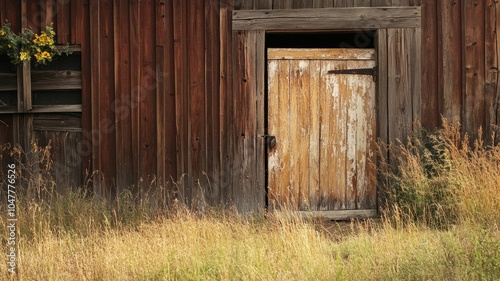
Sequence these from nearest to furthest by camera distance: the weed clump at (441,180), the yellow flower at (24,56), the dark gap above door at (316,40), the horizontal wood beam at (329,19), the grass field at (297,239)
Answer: the grass field at (297,239) < the weed clump at (441,180) < the yellow flower at (24,56) < the horizontal wood beam at (329,19) < the dark gap above door at (316,40)

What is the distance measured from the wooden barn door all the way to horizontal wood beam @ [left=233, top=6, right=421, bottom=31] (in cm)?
33

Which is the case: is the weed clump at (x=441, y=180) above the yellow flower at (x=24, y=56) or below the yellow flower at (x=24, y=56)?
below

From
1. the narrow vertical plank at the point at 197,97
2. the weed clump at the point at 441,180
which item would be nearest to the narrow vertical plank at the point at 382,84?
the weed clump at the point at 441,180

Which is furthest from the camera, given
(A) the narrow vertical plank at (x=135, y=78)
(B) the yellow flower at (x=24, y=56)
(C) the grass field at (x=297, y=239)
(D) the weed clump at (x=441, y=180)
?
(A) the narrow vertical plank at (x=135, y=78)

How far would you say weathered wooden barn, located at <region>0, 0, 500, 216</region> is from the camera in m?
8.49

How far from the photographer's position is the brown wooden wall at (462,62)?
27.9ft

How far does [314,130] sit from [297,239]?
265 cm

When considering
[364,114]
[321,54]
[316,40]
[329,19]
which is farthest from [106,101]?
[316,40]

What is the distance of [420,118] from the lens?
334 inches

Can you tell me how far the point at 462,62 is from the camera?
850 centimetres

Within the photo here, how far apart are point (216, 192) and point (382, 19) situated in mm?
3043

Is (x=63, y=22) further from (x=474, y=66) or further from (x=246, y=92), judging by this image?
(x=474, y=66)

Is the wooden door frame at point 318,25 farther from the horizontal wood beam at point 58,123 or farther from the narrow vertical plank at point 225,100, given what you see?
the horizontal wood beam at point 58,123

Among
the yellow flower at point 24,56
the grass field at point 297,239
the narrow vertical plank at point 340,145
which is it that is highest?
the yellow flower at point 24,56
